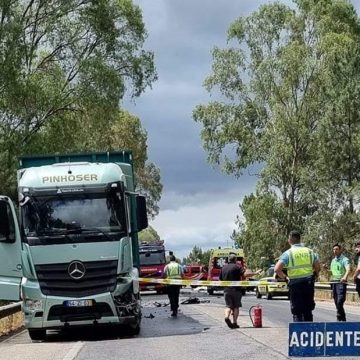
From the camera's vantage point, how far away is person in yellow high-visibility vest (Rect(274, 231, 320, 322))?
12.9 m

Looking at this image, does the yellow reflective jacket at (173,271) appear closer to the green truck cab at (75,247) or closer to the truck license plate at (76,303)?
the green truck cab at (75,247)

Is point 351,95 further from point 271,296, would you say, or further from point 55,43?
point 55,43

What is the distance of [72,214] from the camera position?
15.5m

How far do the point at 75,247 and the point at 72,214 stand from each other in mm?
669

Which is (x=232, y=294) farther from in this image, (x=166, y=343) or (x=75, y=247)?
(x=75, y=247)

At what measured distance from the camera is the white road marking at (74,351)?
12620 millimetres

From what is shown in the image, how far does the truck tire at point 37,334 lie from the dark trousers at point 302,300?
5681 millimetres

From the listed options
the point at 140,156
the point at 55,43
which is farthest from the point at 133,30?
the point at 140,156

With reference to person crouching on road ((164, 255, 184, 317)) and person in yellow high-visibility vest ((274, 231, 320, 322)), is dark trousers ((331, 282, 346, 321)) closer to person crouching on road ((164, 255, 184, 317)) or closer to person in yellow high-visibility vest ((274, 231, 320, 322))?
person in yellow high-visibility vest ((274, 231, 320, 322))

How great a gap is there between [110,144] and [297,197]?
16.4m

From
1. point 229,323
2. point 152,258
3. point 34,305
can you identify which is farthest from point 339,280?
point 152,258

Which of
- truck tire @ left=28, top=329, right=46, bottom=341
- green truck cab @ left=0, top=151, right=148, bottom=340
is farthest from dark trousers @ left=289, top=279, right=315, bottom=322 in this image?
truck tire @ left=28, top=329, right=46, bottom=341

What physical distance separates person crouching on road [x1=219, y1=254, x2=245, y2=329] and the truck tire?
388cm

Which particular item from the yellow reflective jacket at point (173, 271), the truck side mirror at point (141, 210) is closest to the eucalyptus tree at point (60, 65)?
the yellow reflective jacket at point (173, 271)
